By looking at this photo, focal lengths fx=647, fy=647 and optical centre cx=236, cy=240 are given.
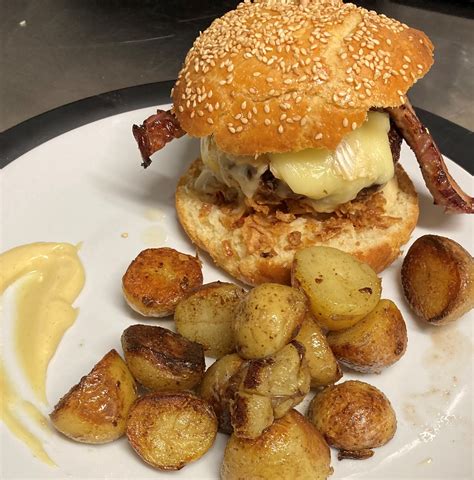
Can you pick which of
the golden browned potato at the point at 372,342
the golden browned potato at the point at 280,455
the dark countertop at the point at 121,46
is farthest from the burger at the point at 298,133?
the dark countertop at the point at 121,46

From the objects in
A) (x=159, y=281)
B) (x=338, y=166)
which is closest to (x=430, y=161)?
(x=338, y=166)

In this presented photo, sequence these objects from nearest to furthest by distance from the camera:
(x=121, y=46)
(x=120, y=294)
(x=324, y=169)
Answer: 1. (x=324, y=169)
2. (x=120, y=294)
3. (x=121, y=46)

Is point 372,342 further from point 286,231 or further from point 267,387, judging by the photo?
point 286,231

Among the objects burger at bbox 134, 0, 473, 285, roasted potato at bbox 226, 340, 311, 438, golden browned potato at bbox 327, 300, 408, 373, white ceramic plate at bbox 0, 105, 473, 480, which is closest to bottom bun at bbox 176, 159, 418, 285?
burger at bbox 134, 0, 473, 285

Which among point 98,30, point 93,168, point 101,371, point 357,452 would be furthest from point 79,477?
point 98,30

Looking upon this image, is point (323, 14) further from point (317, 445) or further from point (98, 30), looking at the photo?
point (98, 30)
